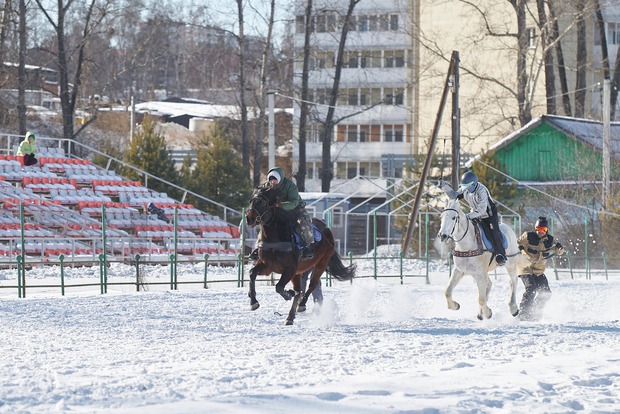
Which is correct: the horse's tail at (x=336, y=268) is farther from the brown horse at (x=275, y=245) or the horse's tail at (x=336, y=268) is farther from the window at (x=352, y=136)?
the window at (x=352, y=136)

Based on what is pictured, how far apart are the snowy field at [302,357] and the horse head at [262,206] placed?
1453mm

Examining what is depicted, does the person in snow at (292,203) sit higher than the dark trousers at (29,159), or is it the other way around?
the dark trousers at (29,159)

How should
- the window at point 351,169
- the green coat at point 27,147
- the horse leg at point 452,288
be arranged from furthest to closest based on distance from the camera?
the window at point 351,169 → the green coat at point 27,147 → the horse leg at point 452,288

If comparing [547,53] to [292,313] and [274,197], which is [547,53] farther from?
[274,197]

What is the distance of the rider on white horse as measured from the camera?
1853 centimetres

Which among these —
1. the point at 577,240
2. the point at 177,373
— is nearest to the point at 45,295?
the point at 177,373

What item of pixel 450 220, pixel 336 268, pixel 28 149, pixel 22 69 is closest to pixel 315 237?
pixel 336 268

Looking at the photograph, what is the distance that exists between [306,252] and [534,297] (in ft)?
13.9

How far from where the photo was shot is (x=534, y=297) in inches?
781

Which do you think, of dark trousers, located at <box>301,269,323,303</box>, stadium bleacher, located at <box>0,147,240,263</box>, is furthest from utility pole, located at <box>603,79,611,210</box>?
dark trousers, located at <box>301,269,323,303</box>

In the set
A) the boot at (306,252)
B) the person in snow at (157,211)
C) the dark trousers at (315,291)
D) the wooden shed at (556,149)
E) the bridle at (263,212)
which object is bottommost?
the dark trousers at (315,291)

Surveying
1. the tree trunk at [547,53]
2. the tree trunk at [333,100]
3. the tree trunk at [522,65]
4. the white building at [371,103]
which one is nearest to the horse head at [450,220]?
the tree trunk at [333,100]

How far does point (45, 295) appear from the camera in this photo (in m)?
24.2

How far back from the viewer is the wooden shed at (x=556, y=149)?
159 feet
